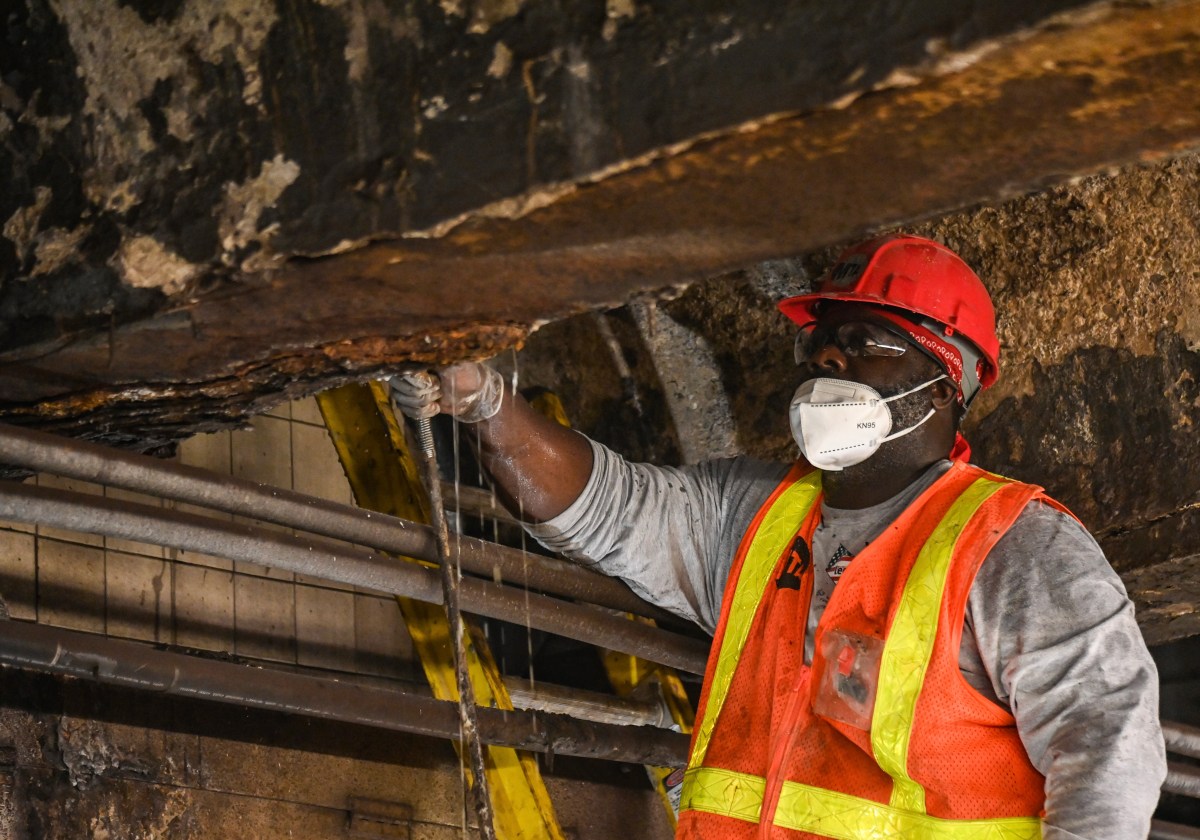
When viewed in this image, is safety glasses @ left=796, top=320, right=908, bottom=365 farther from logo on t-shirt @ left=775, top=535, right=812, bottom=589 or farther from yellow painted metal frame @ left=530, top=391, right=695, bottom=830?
yellow painted metal frame @ left=530, top=391, right=695, bottom=830

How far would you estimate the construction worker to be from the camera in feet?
7.89

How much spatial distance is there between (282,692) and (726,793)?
34.5 inches

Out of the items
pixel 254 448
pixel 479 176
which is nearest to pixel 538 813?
pixel 254 448

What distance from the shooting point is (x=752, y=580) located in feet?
9.46

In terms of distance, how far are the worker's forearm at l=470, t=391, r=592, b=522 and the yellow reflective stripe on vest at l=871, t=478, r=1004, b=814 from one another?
2.61 feet

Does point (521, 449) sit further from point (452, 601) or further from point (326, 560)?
point (326, 560)

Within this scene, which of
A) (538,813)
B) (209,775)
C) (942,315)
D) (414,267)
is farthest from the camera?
(209,775)

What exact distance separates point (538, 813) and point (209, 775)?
961mm

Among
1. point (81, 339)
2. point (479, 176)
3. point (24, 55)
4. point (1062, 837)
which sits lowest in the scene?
point (1062, 837)

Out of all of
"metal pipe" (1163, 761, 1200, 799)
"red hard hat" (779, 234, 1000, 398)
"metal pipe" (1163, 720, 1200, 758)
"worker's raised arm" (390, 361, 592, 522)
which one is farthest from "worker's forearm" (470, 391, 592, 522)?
"metal pipe" (1163, 761, 1200, 799)

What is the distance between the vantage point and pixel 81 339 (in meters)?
1.90

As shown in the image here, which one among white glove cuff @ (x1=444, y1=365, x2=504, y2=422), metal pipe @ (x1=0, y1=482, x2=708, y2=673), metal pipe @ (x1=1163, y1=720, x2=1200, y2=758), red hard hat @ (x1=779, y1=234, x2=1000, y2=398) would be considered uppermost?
red hard hat @ (x1=779, y1=234, x2=1000, y2=398)

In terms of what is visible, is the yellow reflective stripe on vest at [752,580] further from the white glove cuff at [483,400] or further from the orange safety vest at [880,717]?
the white glove cuff at [483,400]

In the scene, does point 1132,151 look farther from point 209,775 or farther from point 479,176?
point 209,775
